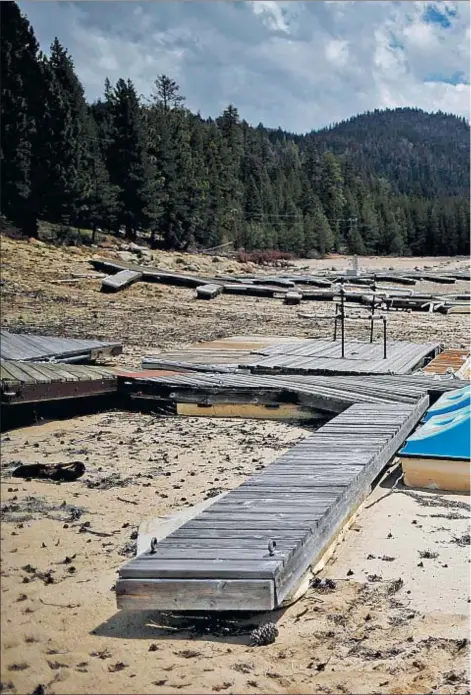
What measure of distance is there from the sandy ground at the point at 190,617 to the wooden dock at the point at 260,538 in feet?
0.64

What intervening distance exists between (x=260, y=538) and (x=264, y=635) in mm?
635

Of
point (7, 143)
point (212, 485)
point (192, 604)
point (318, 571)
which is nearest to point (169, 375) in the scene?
point (212, 485)

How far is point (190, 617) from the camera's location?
3.88 meters

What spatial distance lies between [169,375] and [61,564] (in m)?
6.04

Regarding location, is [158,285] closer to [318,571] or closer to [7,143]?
[318,571]

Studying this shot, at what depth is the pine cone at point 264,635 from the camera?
144 inches

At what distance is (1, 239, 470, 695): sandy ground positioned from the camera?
2814 millimetres

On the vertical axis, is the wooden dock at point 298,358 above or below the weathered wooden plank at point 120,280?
below

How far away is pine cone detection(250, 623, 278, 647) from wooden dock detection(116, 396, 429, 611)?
11 centimetres

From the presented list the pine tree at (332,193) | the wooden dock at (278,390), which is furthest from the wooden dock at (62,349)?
the pine tree at (332,193)

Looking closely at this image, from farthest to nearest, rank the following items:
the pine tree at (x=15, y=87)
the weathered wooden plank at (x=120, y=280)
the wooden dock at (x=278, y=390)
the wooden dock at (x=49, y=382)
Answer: the weathered wooden plank at (x=120, y=280) < the wooden dock at (x=278, y=390) < the wooden dock at (x=49, y=382) < the pine tree at (x=15, y=87)

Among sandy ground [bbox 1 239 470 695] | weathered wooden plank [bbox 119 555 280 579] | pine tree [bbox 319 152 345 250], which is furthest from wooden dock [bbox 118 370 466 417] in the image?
Result: pine tree [bbox 319 152 345 250]

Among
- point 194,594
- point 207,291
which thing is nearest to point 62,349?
point 194,594

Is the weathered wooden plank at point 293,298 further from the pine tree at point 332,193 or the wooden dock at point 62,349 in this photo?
the pine tree at point 332,193
